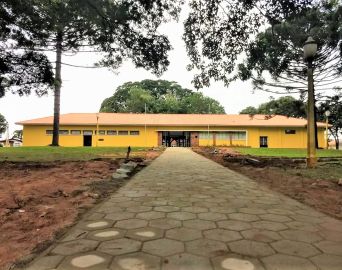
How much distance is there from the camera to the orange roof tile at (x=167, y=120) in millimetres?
35956

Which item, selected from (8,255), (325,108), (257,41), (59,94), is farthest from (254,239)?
(325,108)

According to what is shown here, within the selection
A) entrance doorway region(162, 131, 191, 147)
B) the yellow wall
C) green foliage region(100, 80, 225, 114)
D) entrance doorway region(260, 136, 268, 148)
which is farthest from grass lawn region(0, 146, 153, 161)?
green foliage region(100, 80, 225, 114)

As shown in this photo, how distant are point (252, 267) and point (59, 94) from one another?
25933 millimetres

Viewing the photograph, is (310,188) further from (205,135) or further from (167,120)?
(167,120)

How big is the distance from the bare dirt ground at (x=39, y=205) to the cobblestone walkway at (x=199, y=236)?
25cm

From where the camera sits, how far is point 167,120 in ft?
124

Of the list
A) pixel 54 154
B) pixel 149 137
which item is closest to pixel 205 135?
pixel 149 137

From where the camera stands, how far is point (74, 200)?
501cm

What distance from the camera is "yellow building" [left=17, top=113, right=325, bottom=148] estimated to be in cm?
3575

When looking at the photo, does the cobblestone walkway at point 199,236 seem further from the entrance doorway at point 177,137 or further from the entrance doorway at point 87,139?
the entrance doorway at point 177,137

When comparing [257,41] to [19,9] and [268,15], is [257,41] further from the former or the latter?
[19,9]

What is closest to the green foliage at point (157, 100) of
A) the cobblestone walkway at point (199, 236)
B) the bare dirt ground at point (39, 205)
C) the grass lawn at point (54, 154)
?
the grass lawn at point (54, 154)

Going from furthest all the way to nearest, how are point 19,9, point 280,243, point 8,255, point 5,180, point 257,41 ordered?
1. point 19,9
2. point 257,41
3. point 5,180
4. point 280,243
5. point 8,255

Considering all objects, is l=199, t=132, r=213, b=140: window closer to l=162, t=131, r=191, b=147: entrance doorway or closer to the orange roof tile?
the orange roof tile
